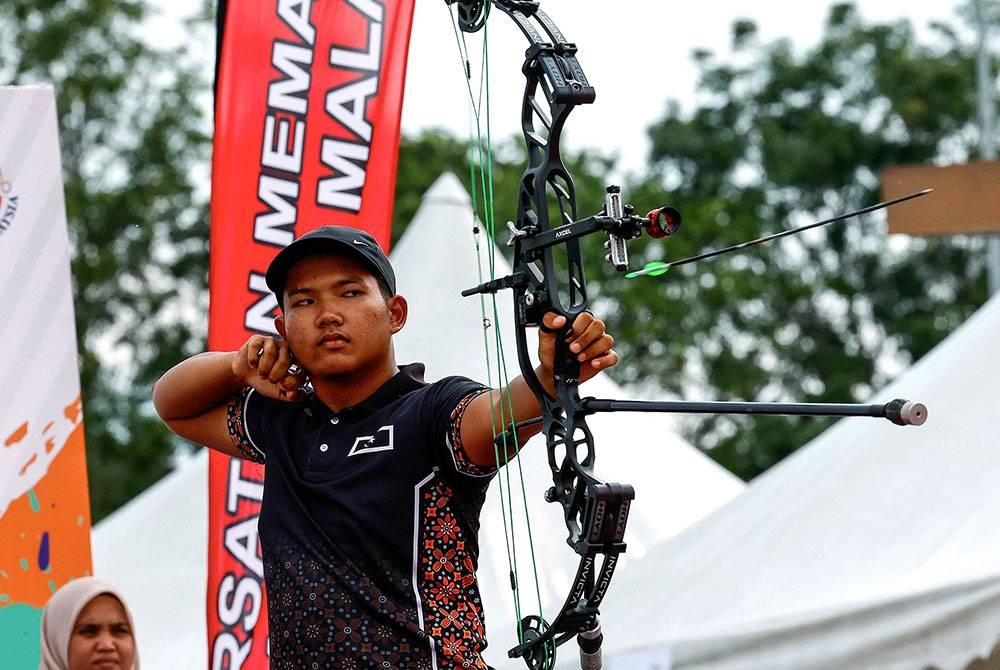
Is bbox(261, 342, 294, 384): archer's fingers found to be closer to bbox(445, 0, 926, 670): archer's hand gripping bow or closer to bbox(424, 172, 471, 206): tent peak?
bbox(445, 0, 926, 670): archer's hand gripping bow

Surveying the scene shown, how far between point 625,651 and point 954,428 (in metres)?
1.34

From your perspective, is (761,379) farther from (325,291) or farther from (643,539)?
(325,291)

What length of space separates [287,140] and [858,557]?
2.13m

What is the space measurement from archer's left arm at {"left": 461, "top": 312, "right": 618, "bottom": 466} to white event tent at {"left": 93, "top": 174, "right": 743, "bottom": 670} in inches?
120

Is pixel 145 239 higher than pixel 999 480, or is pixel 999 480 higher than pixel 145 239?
pixel 145 239

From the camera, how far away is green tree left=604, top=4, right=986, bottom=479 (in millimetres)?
20953

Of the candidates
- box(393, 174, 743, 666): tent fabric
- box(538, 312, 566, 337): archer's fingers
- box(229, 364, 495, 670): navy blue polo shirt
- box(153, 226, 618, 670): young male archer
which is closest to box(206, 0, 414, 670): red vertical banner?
box(393, 174, 743, 666): tent fabric

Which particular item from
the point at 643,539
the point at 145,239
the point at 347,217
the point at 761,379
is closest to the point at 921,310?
the point at 761,379

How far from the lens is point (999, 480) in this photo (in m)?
4.77

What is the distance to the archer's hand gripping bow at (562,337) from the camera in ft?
7.23

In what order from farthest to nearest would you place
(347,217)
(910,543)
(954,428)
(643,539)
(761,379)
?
(761,379) → (643,539) → (954,428) → (910,543) → (347,217)

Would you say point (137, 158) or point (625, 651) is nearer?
point (625, 651)

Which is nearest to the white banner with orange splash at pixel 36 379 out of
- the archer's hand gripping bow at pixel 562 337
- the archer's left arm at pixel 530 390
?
the archer's hand gripping bow at pixel 562 337

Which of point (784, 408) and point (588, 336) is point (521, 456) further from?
point (784, 408)
